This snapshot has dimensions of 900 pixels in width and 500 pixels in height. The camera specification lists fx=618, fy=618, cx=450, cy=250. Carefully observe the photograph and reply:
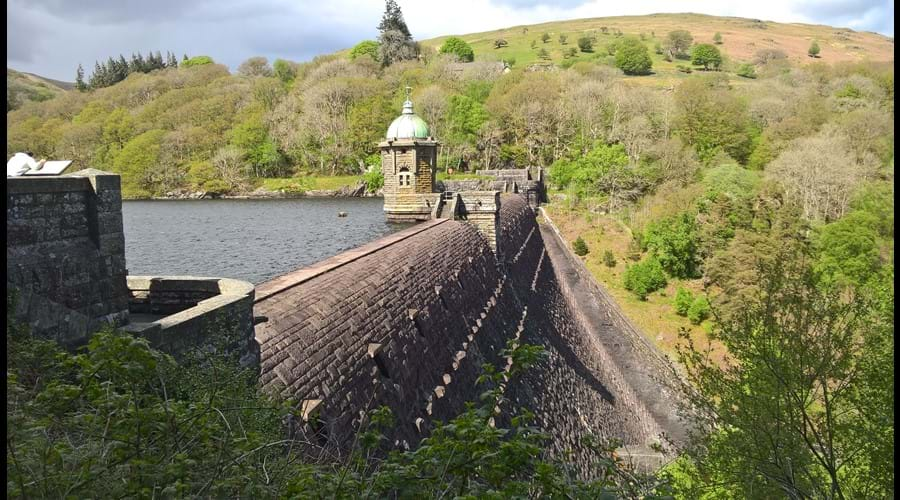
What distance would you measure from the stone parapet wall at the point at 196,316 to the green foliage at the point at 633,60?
108 meters

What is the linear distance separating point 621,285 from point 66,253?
112ft

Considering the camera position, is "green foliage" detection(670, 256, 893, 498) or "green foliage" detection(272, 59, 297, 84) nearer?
"green foliage" detection(670, 256, 893, 498)

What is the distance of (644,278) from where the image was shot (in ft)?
115

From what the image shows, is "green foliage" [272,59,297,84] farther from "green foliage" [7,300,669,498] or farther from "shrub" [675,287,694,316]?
"green foliage" [7,300,669,498]

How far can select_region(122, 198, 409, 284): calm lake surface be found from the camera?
1741 centimetres

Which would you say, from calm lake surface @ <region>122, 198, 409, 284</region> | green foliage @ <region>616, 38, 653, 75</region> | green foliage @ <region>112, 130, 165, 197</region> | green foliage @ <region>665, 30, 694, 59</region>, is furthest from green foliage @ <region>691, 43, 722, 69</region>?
calm lake surface @ <region>122, 198, 409, 284</region>

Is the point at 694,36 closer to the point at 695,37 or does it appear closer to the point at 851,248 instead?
the point at 695,37

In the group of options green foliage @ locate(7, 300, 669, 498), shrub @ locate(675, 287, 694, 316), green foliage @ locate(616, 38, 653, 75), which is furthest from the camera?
green foliage @ locate(616, 38, 653, 75)

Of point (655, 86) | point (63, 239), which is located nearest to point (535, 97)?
point (655, 86)

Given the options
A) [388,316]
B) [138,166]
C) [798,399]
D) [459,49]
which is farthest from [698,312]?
[459,49]

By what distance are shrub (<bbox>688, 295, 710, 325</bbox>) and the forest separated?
4.5 inches

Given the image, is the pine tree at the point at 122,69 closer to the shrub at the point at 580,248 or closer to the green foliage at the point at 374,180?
the green foliage at the point at 374,180

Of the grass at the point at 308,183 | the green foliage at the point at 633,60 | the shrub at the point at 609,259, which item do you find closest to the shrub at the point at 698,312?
the shrub at the point at 609,259

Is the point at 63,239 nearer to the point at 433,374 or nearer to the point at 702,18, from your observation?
the point at 433,374
